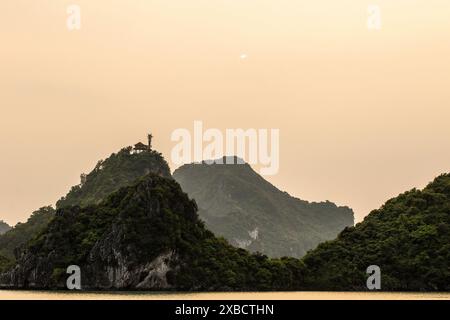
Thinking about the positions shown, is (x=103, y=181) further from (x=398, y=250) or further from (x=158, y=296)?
(x=158, y=296)

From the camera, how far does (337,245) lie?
315 ft

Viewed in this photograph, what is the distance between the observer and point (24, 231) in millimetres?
121188

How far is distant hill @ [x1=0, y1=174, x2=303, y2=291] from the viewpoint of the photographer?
79750 millimetres

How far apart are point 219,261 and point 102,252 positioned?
14.4m

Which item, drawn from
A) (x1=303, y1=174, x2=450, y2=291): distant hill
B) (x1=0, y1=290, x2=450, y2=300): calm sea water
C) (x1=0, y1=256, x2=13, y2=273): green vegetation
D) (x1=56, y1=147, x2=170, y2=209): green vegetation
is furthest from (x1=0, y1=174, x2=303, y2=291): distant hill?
(x1=56, y1=147, x2=170, y2=209): green vegetation

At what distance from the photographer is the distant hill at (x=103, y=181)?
119m

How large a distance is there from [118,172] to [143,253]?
44.4m

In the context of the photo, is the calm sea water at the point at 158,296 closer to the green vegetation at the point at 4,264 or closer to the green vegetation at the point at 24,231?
the green vegetation at the point at 4,264

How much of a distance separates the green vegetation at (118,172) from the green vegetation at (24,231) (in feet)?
10.2

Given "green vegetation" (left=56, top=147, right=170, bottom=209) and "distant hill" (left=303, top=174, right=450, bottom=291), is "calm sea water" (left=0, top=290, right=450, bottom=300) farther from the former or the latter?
"green vegetation" (left=56, top=147, right=170, bottom=209)


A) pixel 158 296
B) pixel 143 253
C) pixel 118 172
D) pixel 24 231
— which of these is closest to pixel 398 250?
pixel 143 253

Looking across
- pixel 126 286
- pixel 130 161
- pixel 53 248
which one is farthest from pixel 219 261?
pixel 130 161

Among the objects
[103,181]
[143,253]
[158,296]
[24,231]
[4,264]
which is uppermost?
[103,181]
